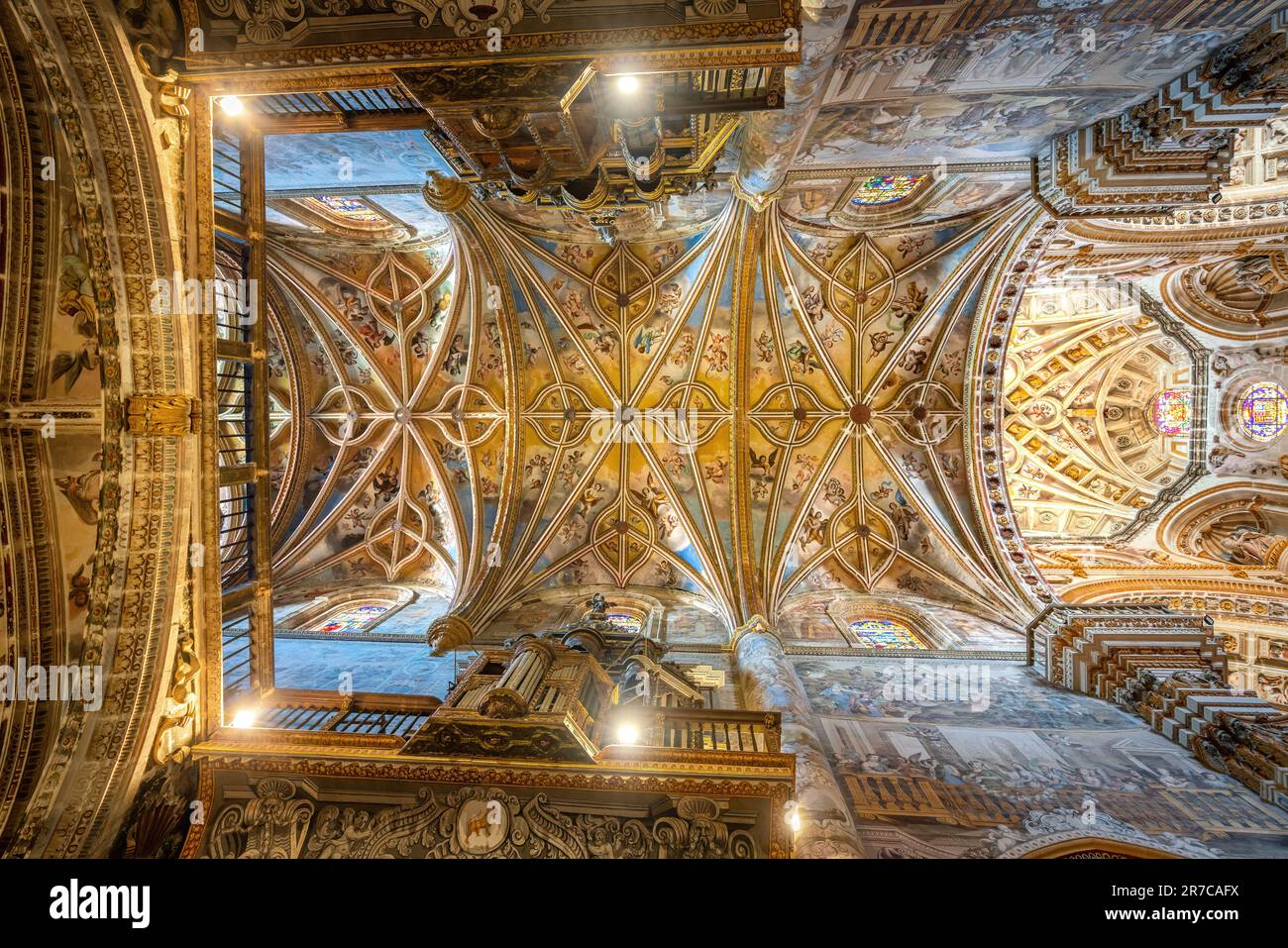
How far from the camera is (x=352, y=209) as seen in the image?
12.0m

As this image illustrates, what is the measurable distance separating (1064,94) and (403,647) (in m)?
Answer: 14.9

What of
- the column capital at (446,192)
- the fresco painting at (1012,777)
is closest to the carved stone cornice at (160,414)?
the column capital at (446,192)

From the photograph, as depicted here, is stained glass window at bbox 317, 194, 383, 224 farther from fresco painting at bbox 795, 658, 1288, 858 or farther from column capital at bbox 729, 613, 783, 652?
fresco painting at bbox 795, 658, 1288, 858

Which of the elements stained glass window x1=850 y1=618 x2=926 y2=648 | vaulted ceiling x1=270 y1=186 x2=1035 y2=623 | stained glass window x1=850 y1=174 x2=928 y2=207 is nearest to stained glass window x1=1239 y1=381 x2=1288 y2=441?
vaulted ceiling x1=270 y1=186 x2=1035 y2=623

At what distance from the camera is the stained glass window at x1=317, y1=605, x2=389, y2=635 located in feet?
37.2

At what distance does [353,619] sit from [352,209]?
998 cm

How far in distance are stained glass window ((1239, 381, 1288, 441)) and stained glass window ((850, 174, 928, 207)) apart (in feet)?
33.2

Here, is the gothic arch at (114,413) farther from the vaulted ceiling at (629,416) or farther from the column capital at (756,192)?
the column capital at (756,192)

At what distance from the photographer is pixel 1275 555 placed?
11281 millimetres

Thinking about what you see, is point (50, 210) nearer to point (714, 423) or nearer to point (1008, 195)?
point (714, 423)

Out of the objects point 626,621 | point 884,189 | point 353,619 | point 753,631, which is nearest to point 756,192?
point 884,189

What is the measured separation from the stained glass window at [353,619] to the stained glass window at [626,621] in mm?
5763

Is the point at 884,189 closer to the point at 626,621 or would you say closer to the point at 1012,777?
the point at 1012,777
